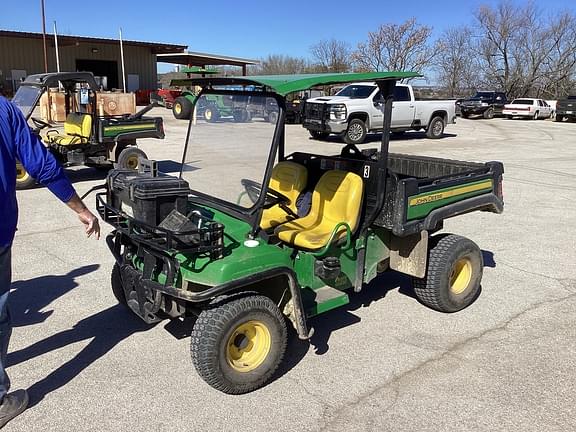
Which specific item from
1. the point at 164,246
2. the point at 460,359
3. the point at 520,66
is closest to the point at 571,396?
the point at 460,359

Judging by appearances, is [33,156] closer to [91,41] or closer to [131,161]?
[131,161]

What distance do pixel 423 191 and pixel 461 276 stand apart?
42.6 inches

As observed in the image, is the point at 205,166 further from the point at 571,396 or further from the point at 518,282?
the point at 518,282

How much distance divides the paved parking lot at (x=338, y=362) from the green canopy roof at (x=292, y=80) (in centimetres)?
184

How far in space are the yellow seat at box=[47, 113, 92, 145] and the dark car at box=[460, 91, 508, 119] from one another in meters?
25.8

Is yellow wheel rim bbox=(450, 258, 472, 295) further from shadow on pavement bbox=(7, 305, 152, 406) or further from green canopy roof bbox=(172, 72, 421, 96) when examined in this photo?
shadow on pavement bbox=(7, 305, 152, 406)

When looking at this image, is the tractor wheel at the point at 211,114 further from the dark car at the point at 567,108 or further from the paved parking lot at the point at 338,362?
the dark car at the point at 567,108

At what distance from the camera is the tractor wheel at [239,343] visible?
10.1 ft

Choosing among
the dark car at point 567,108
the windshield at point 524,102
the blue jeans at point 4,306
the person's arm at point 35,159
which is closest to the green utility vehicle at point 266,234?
the person's arm at point 35,159

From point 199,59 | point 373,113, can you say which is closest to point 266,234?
point 373,113

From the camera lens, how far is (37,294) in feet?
15.6

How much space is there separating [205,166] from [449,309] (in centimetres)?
235

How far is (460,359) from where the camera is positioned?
3770 millimetres

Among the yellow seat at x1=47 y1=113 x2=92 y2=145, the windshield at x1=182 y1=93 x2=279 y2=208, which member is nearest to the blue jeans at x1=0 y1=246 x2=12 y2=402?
the windshield at x1=182 y1=93 x2=279 y2=208
